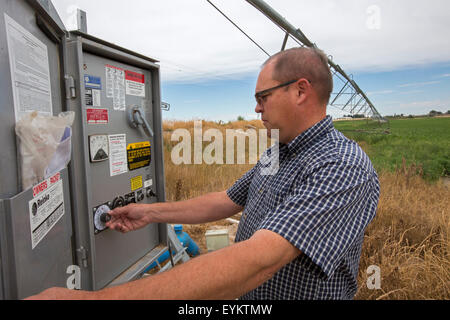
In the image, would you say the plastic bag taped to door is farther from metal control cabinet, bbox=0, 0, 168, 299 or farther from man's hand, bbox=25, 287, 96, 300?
man's hand, bbox=25, 287, 96, 300

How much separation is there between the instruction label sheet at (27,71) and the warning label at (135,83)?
0.85 meters

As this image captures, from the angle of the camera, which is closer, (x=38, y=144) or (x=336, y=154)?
(x=38, y=144)

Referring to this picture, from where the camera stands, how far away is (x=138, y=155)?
2289mm

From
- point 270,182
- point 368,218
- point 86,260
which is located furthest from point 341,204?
point 86,260

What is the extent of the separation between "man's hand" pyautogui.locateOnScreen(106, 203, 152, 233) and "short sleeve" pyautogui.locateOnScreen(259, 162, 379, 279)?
1.00 metres

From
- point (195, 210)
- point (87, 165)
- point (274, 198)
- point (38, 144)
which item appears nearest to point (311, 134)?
point (274, 198)

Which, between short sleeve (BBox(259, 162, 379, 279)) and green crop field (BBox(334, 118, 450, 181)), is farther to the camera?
green crop field (BBox(334, 118, 450, 181))

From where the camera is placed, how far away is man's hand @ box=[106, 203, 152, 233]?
1820 mm

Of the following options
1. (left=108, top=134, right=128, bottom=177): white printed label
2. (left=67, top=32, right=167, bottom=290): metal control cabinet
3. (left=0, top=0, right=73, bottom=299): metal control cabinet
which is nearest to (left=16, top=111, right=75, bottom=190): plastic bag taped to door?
(left=0, top=0, right=73, bottom=299): metal control cabinet

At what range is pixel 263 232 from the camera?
1.02 metres

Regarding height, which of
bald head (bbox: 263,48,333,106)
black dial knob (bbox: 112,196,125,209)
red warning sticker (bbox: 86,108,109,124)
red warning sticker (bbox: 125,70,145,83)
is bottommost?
black dial knob (bbox: 112,196,125,209)

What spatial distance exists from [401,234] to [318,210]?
3167mm

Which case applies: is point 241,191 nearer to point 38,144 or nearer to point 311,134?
point 311,134

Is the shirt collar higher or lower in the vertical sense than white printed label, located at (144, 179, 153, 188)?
higher
